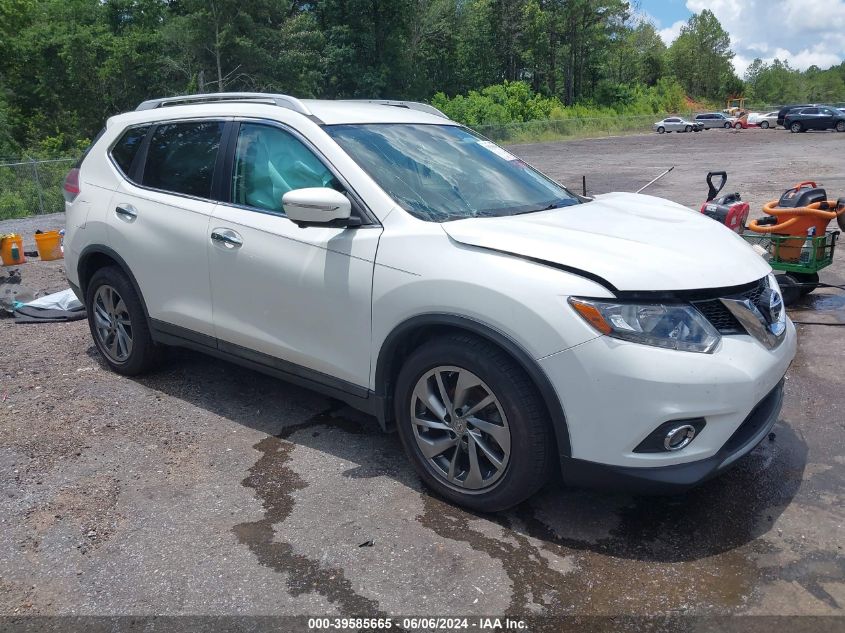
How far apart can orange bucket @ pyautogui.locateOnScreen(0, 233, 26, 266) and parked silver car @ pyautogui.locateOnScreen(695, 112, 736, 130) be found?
56938 mm

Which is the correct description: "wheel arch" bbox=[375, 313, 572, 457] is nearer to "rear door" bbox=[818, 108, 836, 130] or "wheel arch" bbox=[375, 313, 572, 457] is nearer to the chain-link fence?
the chain-link fence

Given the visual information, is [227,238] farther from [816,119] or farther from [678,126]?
[678,126]

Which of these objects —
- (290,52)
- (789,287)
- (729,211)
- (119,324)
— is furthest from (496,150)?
(290,52)

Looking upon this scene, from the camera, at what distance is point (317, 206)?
3.52 meters

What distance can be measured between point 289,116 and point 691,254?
2.23 meters

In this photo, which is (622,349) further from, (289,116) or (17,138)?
(17,138)

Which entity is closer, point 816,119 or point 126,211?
point 126,211

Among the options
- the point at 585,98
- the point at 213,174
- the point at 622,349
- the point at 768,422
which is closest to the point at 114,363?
the point at 213,174

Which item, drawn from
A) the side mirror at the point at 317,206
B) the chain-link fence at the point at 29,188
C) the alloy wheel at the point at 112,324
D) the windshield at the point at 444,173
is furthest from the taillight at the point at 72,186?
the chain-link fence at the point at 29,188

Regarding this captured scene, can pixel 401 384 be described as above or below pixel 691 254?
below

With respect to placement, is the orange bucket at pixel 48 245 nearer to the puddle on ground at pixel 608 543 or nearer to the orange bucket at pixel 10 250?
the orange bucket at pixel 10 250

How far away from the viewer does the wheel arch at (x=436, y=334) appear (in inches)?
120

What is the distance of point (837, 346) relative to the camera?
5672 millimetres

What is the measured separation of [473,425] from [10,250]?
26.8ft
